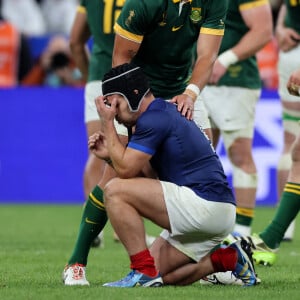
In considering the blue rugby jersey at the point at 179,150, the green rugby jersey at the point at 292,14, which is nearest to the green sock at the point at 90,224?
the blue rugby jersey at the point at 179,150

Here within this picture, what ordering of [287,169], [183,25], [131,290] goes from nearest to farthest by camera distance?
[131,290]
[183,25]
[287,169]

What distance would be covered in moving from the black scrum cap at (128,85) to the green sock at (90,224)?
729 mm

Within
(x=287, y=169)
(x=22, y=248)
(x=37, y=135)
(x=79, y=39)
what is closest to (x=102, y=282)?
(x=22, y=248)

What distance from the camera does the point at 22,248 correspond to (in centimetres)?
876

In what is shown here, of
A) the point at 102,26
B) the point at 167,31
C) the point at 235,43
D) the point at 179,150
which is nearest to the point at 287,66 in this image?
the point at 235,43

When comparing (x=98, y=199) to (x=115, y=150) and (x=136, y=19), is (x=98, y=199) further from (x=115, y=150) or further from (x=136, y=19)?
(x=136, y=19)

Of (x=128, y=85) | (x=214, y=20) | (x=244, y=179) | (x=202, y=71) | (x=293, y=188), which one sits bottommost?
(x=244, y=179)

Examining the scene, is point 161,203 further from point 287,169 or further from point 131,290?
point 287,169

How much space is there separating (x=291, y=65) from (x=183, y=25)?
3.22 meters

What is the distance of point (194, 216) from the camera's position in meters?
6.10

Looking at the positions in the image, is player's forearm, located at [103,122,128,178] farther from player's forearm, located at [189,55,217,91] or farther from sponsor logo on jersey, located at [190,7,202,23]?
sponsor logo on jersey, located at [190,7,202,23]

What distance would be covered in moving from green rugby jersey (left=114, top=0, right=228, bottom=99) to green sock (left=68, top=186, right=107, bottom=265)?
0.90 m

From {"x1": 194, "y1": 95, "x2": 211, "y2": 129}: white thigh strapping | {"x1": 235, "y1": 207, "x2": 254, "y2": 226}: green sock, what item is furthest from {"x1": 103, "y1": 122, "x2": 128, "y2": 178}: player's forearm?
{"x1": 235, "y1": 207, "x2": 254, "y2": 226}: green sock

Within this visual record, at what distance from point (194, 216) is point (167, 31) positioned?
126 cm
